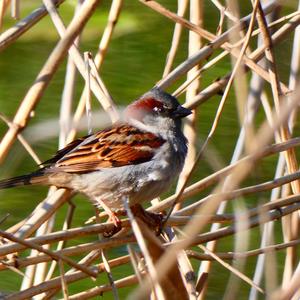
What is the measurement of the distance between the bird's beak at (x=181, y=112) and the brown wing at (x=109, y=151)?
0.44ft

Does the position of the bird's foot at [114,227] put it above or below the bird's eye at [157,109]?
below

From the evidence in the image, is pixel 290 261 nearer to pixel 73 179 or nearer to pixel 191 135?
pixel 191 135

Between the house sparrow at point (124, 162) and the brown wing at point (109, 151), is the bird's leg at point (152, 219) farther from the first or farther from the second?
the brown wing at point (109, 151)

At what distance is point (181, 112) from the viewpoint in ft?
10.9

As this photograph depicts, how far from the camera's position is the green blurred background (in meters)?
4.41

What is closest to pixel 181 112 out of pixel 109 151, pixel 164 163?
pixel 164 163

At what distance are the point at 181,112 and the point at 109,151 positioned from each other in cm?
30

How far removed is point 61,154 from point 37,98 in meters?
0.61

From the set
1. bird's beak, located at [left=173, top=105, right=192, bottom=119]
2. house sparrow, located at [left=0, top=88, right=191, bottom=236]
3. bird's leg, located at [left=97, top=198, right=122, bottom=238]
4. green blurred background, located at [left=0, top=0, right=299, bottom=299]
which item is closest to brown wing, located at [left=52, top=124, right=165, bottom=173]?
house sparrow, located at [left=0, top=88, right=191, bottom=236]

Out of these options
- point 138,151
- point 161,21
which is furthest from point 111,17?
point 161,21

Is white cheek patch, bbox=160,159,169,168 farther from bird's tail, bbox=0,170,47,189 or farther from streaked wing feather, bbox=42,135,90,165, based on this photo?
bird's tail, bbox=0,170,47,189

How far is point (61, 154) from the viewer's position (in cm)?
331

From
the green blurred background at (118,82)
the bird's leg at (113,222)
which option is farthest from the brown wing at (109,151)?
the green blurred background at (118,82)

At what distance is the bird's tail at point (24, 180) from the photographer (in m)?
3.11
